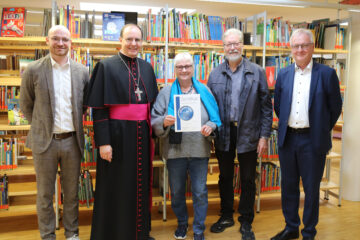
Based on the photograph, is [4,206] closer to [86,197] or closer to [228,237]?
[86,197]

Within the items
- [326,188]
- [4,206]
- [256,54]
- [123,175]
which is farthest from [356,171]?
[4,206]

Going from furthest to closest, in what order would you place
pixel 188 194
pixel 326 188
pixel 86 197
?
pixel 326 188
pixel 188 194
pixel 86 197

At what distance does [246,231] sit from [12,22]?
2982 millimetres

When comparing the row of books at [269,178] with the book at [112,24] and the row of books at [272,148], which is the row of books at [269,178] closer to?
the row of books at [272,148]

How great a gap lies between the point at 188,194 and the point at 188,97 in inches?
55.1

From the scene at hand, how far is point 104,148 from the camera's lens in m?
2.60

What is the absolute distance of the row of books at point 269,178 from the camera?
151 inches

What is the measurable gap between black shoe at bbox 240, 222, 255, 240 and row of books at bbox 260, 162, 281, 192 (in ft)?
2.50

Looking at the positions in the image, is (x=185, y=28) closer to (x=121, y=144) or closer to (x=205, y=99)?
(x=205, y=99)

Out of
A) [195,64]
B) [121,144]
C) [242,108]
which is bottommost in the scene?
[121,144]

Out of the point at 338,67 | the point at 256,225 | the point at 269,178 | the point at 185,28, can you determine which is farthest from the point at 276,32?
the point at 256,225

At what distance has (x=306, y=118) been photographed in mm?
2834

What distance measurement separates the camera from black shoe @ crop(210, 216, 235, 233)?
3.29 m

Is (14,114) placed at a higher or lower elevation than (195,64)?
lower
